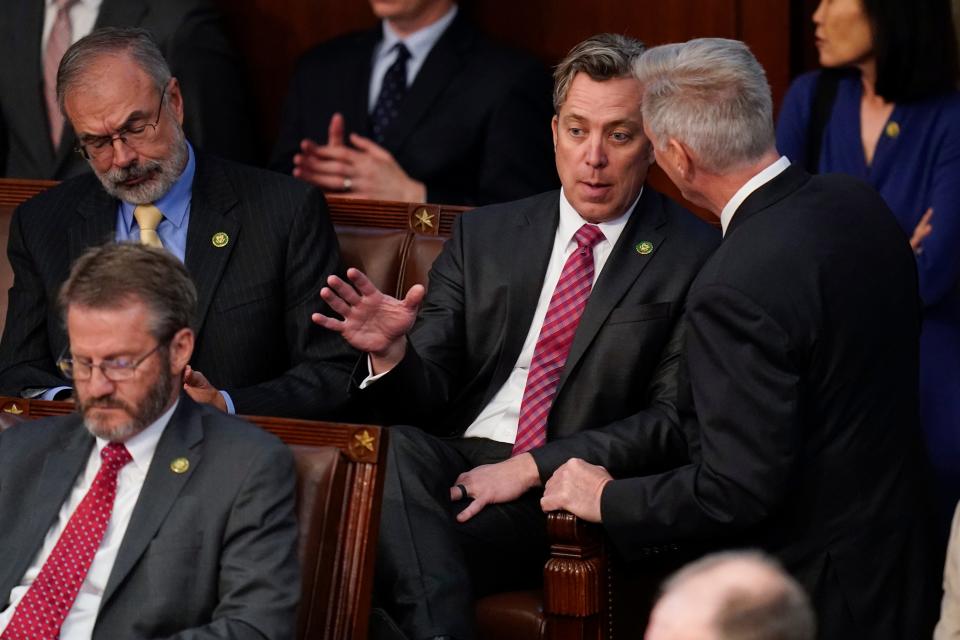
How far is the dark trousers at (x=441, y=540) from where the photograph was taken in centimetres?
288

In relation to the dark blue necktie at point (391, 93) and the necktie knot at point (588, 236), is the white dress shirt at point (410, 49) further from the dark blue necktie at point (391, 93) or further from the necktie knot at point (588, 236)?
the necktie knot at point (588, 236)

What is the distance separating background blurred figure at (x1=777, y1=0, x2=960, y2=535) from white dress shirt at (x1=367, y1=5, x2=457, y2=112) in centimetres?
105

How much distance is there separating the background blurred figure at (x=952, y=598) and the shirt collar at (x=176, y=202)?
171cm

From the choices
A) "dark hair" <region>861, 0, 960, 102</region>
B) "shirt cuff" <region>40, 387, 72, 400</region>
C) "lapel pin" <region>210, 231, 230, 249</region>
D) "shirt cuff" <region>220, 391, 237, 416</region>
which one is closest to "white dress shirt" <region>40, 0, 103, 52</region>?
"lapel pin" <region>210, 231, 230, 249</region>

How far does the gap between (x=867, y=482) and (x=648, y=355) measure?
1.95ft

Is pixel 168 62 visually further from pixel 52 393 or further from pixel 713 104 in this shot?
pixel 713 104

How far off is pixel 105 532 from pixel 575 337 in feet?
3.44

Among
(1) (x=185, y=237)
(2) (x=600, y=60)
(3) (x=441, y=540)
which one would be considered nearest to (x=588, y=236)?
(2) (x=600, y=60)

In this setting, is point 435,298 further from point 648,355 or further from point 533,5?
point 533,5

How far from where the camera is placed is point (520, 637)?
2939 mm

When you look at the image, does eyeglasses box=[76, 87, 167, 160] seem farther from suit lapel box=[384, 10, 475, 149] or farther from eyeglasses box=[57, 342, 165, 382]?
suit lapel box=[384, 10, 475, 149]

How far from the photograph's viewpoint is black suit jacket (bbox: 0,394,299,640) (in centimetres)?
246

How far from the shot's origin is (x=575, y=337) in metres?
3.22

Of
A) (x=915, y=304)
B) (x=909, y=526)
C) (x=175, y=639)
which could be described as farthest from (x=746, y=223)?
(x=175, y=639)
